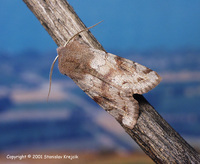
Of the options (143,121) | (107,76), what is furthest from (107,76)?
(143,121)

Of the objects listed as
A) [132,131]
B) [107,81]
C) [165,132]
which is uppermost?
[107,81]

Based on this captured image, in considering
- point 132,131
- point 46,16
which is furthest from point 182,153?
point 46,16

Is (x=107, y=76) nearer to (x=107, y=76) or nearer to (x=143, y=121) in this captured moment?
(x=107, y=76)

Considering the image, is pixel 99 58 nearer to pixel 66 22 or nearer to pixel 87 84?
pixel 87 84
